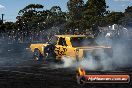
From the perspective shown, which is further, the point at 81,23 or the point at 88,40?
the point at 81,23

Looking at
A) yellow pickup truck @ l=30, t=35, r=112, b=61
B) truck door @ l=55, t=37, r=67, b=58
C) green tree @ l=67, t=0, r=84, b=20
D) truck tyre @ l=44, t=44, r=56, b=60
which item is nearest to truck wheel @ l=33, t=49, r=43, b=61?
yellow pickup truck @ l=30, t=35, r=112, b=61

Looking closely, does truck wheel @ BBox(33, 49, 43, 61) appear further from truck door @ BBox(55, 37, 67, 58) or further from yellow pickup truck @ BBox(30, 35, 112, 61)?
truck door @ BBox(55, 37, 67, 58)

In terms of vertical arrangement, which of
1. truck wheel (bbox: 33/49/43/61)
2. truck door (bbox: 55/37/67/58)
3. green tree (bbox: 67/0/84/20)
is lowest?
truck wheel (bbox: 33/49/43/61)

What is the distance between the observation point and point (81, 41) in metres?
19.2

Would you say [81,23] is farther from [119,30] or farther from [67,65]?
[67,65]

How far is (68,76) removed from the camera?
47.8ft

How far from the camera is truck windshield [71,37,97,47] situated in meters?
19.0

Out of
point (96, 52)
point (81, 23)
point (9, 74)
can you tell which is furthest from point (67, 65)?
point (81, 23)

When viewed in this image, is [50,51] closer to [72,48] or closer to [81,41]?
[81,41]

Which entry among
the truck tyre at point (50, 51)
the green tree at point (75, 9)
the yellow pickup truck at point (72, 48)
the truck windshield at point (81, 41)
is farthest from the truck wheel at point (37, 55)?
the green tree at point (75, 9)

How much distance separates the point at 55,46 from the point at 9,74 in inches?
201

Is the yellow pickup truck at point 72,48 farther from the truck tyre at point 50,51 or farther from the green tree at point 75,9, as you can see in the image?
the green tree at point 75,9

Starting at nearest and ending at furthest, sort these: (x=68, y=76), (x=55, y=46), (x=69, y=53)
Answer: (x=68, y=76) → (x=69, y=53) → (x=55, y=46)

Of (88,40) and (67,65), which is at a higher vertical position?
(88,40)
